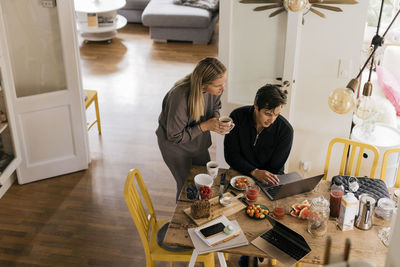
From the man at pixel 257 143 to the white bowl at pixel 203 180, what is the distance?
0.24 metres

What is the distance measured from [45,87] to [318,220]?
8.90 feet

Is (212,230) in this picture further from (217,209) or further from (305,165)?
(305,165)

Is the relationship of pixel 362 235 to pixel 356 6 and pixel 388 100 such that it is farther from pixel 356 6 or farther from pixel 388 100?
Answer: pixel 388 100

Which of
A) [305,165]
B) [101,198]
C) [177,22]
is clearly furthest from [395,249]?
[177,22]

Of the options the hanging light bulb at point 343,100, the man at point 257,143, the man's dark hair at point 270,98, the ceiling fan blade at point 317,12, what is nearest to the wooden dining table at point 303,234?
the man at point 257,143

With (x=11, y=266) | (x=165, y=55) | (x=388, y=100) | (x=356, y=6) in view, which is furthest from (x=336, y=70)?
(x=165, y=55)

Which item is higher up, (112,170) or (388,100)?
(388,100)

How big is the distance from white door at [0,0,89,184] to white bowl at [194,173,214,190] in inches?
69.4

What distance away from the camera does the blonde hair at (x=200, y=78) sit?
2936 millimetres

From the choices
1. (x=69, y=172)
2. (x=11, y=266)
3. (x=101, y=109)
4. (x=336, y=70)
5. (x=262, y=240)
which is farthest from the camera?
(x=101, y=109)

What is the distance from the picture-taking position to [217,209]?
9.04 ft

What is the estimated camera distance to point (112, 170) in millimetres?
4559

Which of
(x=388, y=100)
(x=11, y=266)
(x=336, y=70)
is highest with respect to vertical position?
(x=336, y=70)

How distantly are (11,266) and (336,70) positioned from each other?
285 centimetres
